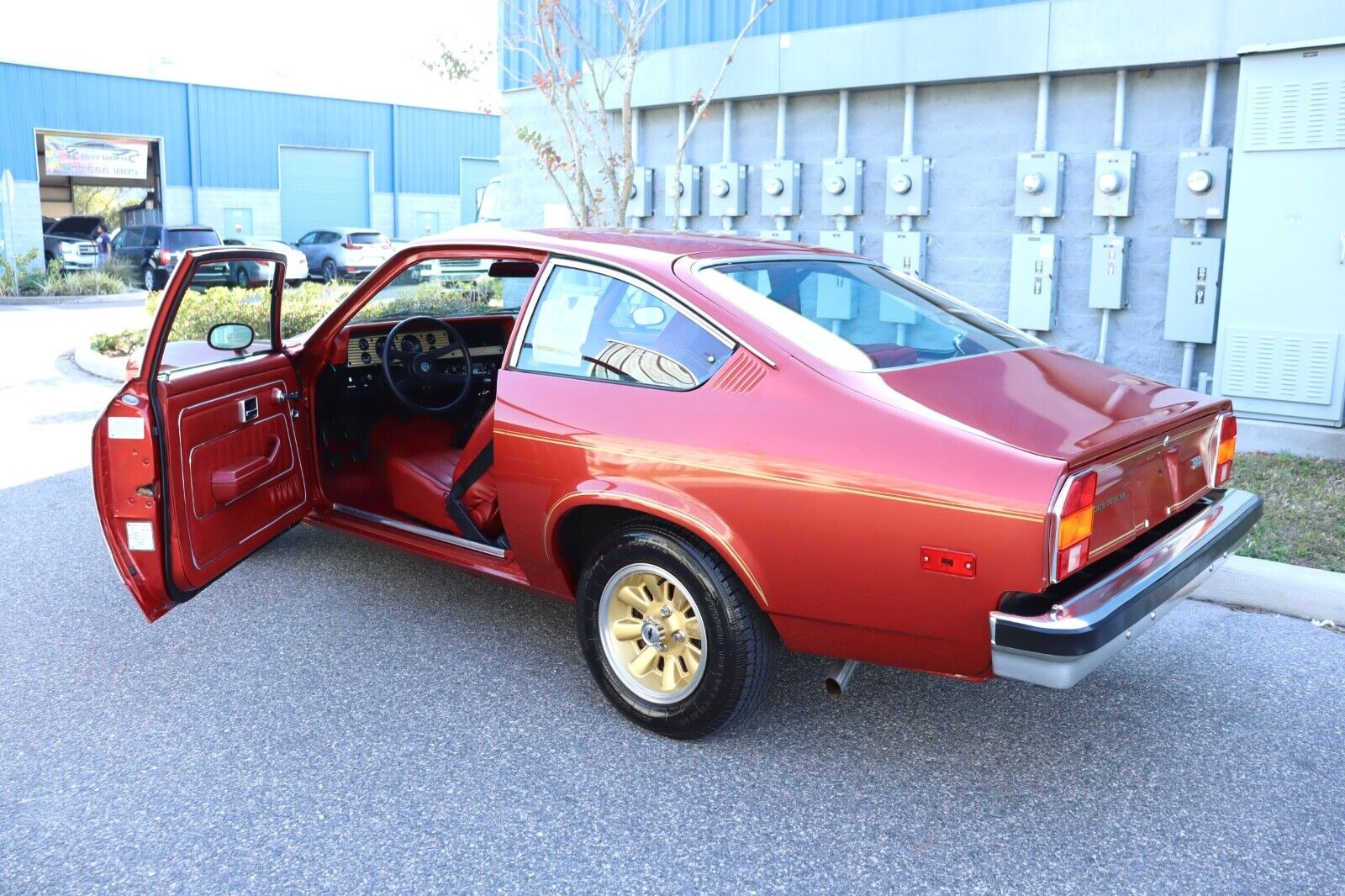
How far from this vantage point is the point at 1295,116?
22.9ft

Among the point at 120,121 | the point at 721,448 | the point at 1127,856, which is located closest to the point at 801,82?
the point at 721,448

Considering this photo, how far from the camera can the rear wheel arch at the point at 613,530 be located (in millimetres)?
3207

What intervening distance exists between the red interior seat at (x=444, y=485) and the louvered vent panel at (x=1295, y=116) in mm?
5525

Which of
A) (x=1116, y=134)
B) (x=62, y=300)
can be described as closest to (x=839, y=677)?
(x=1116, y=134)

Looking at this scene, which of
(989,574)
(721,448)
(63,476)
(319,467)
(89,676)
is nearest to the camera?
(989,574)

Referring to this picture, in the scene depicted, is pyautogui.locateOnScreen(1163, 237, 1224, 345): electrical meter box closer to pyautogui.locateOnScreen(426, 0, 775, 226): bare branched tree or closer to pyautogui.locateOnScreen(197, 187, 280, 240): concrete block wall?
pyautogui.locateOnScreen(426, 0, 775, 226): bare branched tree

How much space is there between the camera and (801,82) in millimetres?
9656

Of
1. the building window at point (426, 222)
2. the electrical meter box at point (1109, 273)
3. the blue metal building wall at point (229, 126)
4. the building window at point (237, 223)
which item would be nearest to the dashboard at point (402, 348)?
the electrical meter box at point (1109, 273)

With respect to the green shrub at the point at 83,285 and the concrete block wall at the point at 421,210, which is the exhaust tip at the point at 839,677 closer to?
the green shrub at the point at 83,285

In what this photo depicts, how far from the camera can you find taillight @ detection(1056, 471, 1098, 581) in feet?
9.05

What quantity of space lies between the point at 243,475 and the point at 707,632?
2.07 metres

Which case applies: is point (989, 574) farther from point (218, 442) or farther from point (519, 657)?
point (218, 442)

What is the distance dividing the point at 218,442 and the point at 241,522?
1.09ft

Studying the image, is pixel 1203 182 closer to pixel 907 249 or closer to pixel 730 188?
pixel 907 249
